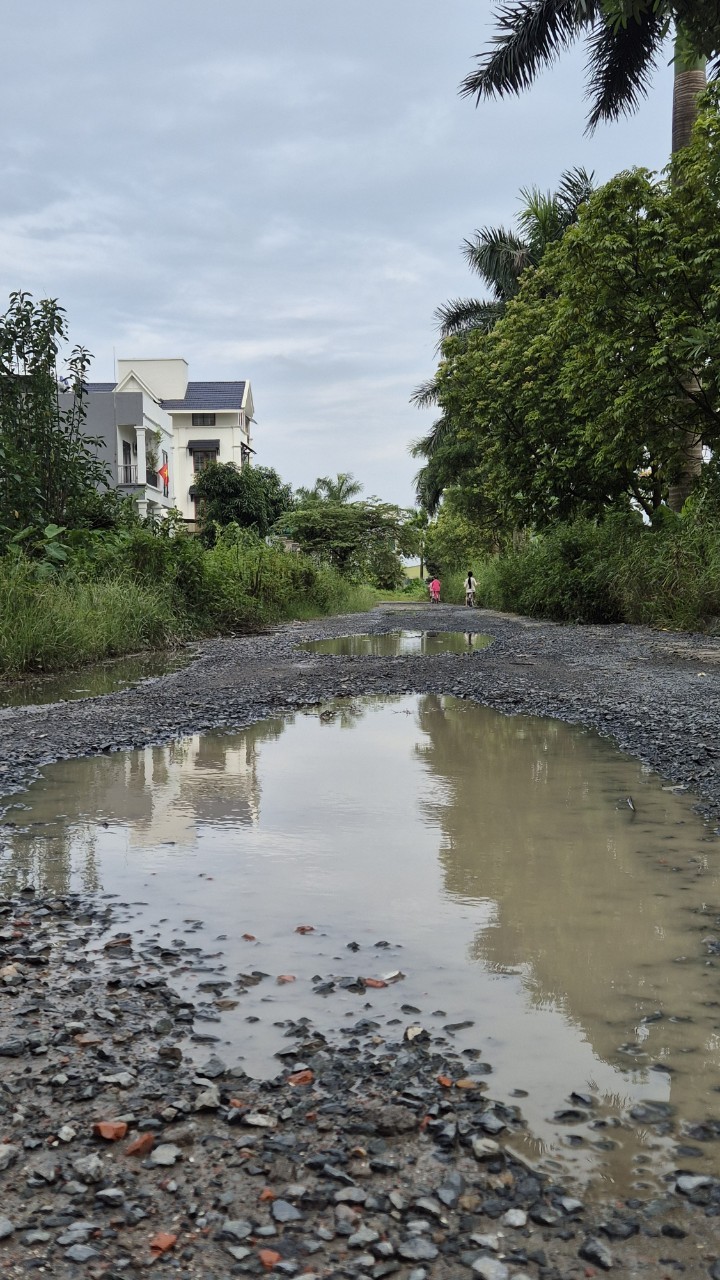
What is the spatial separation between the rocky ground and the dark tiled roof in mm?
61959

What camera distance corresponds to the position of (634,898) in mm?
3883

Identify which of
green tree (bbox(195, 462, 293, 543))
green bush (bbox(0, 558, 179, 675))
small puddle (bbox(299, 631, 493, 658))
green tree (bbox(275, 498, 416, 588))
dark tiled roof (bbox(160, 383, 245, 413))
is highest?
dark tiled roof (bbox(160, 383, 245, 413))

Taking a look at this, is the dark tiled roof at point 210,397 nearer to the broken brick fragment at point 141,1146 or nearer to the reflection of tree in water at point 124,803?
the reflection of tree in water at point 124,803

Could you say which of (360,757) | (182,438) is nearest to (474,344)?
(360,757)

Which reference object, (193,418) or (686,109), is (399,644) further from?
(193,418)

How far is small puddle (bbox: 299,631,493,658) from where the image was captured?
16.2 m

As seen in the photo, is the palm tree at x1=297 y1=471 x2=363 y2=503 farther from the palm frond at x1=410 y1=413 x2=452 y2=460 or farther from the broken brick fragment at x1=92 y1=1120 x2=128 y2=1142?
the broken brick fragment at x1=92 y1=1120 x2=128 y2=1142

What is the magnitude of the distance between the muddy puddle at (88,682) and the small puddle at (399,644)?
302cm

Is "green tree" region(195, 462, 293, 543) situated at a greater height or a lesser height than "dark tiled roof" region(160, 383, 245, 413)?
lesser

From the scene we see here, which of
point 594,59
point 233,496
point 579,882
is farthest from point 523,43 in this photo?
point 233,496

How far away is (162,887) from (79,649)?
8902 millimetres

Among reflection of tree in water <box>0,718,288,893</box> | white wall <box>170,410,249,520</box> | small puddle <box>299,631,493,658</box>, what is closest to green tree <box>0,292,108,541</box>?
small puddle <box>299,631,493,658</box>

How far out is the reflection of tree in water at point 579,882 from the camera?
2.99 meters

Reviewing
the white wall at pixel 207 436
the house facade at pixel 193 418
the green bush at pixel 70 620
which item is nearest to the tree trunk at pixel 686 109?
the green bush at pixel 70 620
